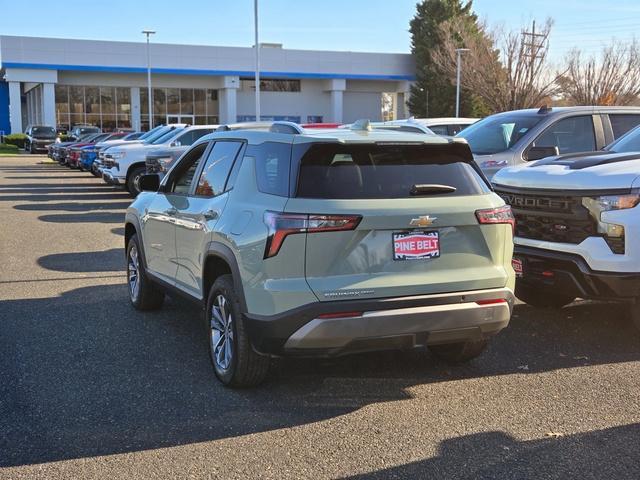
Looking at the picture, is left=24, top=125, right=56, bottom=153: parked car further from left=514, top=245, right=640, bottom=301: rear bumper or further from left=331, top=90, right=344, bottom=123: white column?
left=514, top=245, right=640, bottom=301: rear bumper

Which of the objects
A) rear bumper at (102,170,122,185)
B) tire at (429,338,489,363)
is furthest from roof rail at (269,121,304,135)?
rear bumper at (102,170,122,185)

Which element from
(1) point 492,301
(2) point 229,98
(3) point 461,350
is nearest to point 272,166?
(1) point 492,301

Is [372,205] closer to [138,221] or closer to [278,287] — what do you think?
[278,287]

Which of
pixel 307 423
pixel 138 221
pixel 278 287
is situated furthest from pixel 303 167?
pixel 138 221

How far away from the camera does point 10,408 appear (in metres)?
4.62

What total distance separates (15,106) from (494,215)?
53681mm

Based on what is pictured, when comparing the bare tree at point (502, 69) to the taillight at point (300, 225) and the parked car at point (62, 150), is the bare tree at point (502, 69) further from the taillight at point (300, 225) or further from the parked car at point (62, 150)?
the taillight at point (300, 225)

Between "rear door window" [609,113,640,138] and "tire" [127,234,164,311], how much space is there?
5956 mm

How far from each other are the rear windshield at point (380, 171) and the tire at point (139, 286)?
2.86m

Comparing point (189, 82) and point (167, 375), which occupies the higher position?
point (189, 82)

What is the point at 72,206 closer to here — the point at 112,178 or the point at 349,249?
the point at 112,178

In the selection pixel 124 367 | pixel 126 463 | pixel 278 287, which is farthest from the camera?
pixel 124 367

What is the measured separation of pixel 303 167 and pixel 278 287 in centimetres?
78

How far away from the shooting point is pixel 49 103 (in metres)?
50.8
